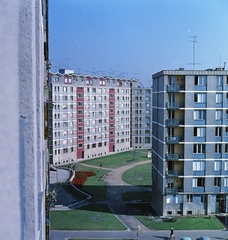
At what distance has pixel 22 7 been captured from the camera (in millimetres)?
1794

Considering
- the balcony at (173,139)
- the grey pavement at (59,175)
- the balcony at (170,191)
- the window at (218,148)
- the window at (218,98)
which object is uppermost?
the window at (218,98)

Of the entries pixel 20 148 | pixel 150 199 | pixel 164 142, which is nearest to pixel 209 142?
pixel 164 142

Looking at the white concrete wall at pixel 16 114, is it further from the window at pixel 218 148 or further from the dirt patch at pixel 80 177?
the dirt patch at pixel 80 177

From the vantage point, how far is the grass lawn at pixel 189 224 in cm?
2386

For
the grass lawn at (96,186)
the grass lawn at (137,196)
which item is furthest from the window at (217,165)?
the grass lawn at (96,186)

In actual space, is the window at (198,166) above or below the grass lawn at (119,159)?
above

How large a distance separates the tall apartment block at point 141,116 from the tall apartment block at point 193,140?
36.9m

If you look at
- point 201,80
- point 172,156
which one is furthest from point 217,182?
point 201,80

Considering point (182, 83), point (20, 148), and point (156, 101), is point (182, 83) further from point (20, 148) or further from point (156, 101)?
point (20, 148)

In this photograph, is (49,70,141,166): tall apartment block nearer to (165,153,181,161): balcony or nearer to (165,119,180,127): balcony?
(165,153,181,161): balcony

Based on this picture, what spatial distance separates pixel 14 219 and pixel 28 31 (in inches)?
38.3

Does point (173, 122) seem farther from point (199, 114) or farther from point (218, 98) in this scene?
point (218, 98)

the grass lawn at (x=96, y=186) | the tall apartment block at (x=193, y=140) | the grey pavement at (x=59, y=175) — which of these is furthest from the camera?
the grey pavement at (x=59, y=175)

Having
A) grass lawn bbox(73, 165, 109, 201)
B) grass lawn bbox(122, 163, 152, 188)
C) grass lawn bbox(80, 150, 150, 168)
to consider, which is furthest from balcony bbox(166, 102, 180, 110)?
grass lawn bbox(80, 150, 150, 168)
